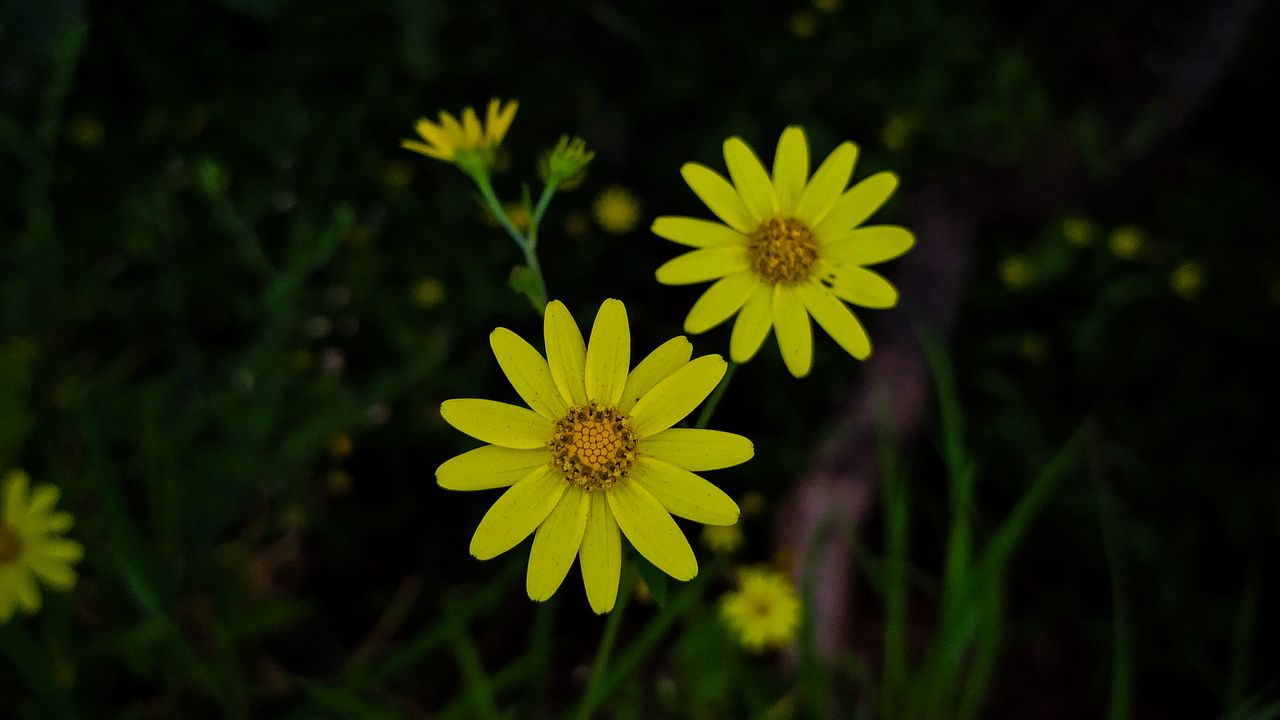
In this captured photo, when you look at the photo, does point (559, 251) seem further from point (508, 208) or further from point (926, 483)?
point (926, 483)

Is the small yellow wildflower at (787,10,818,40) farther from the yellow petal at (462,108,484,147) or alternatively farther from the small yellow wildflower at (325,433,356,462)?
A: the small yellow wildflower at (325,433,356,462)

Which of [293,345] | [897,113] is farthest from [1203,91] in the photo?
[293,345]

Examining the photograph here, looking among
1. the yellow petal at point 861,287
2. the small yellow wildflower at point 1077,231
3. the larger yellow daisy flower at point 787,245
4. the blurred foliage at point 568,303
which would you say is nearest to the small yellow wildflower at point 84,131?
the blurred foliage at point 568,303

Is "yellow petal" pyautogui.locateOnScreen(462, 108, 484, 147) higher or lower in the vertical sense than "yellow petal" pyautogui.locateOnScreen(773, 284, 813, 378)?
higher

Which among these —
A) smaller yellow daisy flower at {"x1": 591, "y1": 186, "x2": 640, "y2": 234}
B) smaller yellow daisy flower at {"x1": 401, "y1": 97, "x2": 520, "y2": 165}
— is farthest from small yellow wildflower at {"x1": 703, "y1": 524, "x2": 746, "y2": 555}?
smaller yellow daisy flower at {"x1": 401, "y1": 97, "x2": 520, "y2": 165}

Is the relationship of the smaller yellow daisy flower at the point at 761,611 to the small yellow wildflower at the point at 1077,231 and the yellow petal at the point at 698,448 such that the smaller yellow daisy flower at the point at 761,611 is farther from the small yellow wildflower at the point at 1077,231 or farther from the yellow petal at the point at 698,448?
the small yellow wildflower at the point at 1077,231

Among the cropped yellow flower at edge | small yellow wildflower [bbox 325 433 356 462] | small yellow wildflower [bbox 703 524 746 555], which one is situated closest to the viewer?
the cropped yellow flower at edge

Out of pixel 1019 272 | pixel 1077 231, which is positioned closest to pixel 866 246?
pixel 1019 272

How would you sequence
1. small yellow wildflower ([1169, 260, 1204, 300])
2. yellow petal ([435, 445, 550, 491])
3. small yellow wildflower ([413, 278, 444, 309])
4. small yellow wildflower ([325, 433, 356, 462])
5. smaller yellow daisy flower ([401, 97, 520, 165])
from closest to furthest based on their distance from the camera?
yellow petal ([435, 445, 550, 491]) < smaller yellow daisy flower ([401, 97, 520, 165]) < small yellow wildflower ([325, 433, 356, 462]) < small yellow wildflower ([413, 278, 444, 309]) < small yellow wildflower ([1169, 260, 1204, 300])
